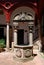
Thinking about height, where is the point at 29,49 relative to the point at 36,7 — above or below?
below

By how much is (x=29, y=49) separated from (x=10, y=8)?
6106 millimetres

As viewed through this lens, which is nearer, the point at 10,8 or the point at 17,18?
the point at 17,18

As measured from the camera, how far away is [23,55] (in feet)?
44.0

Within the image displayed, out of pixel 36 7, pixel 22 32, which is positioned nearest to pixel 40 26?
pixel 36 7

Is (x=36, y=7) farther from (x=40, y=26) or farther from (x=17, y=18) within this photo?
(x=17, y=18)

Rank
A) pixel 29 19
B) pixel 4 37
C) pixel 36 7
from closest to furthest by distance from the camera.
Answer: pixel 29 19, pixel 36 7, pixel 4 37

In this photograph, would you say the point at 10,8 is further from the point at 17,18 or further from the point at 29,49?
the point at 29,49

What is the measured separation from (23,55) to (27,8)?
A: 7.25 meters

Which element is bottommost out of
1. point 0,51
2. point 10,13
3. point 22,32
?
point 0,51

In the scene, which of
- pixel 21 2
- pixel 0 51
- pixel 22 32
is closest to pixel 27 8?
pixel 21 2

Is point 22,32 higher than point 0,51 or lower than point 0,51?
higher

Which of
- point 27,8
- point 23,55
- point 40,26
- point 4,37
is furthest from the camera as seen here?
point 4,37

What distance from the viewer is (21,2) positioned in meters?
18.2

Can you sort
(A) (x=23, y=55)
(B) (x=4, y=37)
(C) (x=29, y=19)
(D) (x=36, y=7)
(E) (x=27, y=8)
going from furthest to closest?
(B) (x=4, y=37) → (E) (x=27, y=8) → (D) (x=36, y=7) → (C) (x=29, y=19) → (A) (x=23, y=55)
